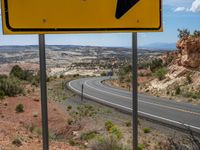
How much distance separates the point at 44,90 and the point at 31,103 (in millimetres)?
27557

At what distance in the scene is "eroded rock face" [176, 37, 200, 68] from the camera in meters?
41.4

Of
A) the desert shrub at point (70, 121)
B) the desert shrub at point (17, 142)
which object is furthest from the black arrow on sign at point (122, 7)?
the desert shrub at point (70, 121)

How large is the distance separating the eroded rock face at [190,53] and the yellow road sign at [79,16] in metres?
38.2

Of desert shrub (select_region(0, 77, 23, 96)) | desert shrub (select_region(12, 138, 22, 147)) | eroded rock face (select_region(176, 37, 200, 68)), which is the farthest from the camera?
eroded rock face (select_region(176, 37, 200, 68))

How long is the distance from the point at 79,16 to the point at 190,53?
39.8 meters

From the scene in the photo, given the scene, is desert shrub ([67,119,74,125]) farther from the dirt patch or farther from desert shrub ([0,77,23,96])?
desert shrub ([0,77,23,96])

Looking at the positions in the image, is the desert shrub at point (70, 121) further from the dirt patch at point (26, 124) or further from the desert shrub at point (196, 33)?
the desert shrub at point (196, 33)

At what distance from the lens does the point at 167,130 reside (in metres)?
19.0

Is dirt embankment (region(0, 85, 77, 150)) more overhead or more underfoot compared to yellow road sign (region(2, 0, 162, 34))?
more underfoot

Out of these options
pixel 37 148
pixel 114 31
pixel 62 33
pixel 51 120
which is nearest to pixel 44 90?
pixel 62 33

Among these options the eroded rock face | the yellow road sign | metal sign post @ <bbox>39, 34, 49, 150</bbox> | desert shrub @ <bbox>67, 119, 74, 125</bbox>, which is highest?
the yellow road sign

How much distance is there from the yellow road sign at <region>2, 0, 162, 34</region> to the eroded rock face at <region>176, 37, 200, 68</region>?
125ft

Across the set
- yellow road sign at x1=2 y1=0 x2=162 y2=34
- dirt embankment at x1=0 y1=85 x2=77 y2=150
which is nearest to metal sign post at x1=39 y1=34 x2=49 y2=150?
yellow road sign at x1=2 y1=0 x2=162 y2=34

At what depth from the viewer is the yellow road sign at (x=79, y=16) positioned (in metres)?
3.39
